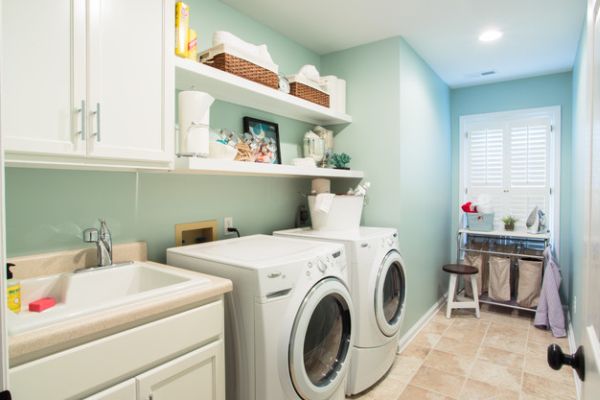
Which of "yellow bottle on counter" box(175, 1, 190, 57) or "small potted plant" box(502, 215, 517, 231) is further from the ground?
"yellow bottle on counter" box(175, 1, 190, 57)

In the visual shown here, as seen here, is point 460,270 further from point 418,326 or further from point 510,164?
point 510,164

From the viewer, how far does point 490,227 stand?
147 inches

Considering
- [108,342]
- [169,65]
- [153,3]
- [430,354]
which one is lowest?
[430,354]

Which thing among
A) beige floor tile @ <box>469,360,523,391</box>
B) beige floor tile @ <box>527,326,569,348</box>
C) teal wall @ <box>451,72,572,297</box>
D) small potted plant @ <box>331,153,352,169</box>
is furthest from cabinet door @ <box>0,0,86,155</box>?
teal wall @ <box>451,72,572,297</box>

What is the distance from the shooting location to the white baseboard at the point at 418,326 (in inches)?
110

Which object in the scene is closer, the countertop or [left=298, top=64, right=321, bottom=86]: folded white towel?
the countertop

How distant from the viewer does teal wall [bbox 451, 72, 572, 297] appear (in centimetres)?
356

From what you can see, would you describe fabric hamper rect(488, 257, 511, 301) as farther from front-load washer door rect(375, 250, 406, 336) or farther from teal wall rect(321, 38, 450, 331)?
front-load washer door rect(375, 250, 406, 336)

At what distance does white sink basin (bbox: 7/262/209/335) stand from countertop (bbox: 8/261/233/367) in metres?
0.04

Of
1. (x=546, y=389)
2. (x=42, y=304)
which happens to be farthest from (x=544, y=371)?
(x=42, y=304)

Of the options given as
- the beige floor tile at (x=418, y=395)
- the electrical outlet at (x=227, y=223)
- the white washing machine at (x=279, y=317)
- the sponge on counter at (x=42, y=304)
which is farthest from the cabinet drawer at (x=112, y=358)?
the beige floor tile at (x=418, y=395)

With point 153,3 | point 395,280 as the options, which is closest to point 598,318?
point 153,3

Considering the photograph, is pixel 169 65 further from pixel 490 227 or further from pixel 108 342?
pixel 490 227

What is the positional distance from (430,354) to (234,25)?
280 cm
